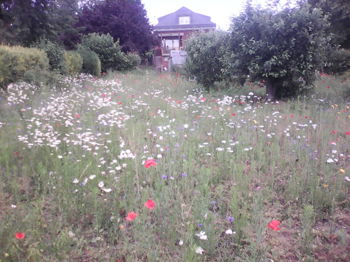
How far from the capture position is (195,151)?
13.4ft

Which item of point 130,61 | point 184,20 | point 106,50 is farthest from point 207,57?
point 184,20

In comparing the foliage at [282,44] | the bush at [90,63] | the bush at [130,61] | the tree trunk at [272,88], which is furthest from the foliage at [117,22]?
the tree trunk at [272,88]

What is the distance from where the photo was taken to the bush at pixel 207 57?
31.8 feet

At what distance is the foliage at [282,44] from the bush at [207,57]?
163cm

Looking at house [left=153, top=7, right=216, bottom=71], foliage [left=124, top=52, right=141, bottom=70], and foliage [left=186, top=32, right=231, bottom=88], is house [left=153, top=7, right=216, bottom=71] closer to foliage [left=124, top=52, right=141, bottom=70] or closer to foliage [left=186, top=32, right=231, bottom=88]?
foliage [left=124, top=52, right=141, bottom=70]

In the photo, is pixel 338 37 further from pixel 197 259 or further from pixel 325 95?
pixel 197 259

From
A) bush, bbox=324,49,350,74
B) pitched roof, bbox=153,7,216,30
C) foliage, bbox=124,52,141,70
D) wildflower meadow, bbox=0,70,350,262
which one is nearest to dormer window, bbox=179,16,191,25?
pitched roof, bbox=153,7,216,30

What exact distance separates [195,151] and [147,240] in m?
2.02

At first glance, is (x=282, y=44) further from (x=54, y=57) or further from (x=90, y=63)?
(x=90, y=63)

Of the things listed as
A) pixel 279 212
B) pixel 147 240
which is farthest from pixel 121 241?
pixel 279 212

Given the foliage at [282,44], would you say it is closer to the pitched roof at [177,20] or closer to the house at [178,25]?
the house at [178,25]

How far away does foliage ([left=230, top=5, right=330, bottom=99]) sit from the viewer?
732cm

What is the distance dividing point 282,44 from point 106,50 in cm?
1285

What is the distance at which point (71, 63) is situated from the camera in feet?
41.1
